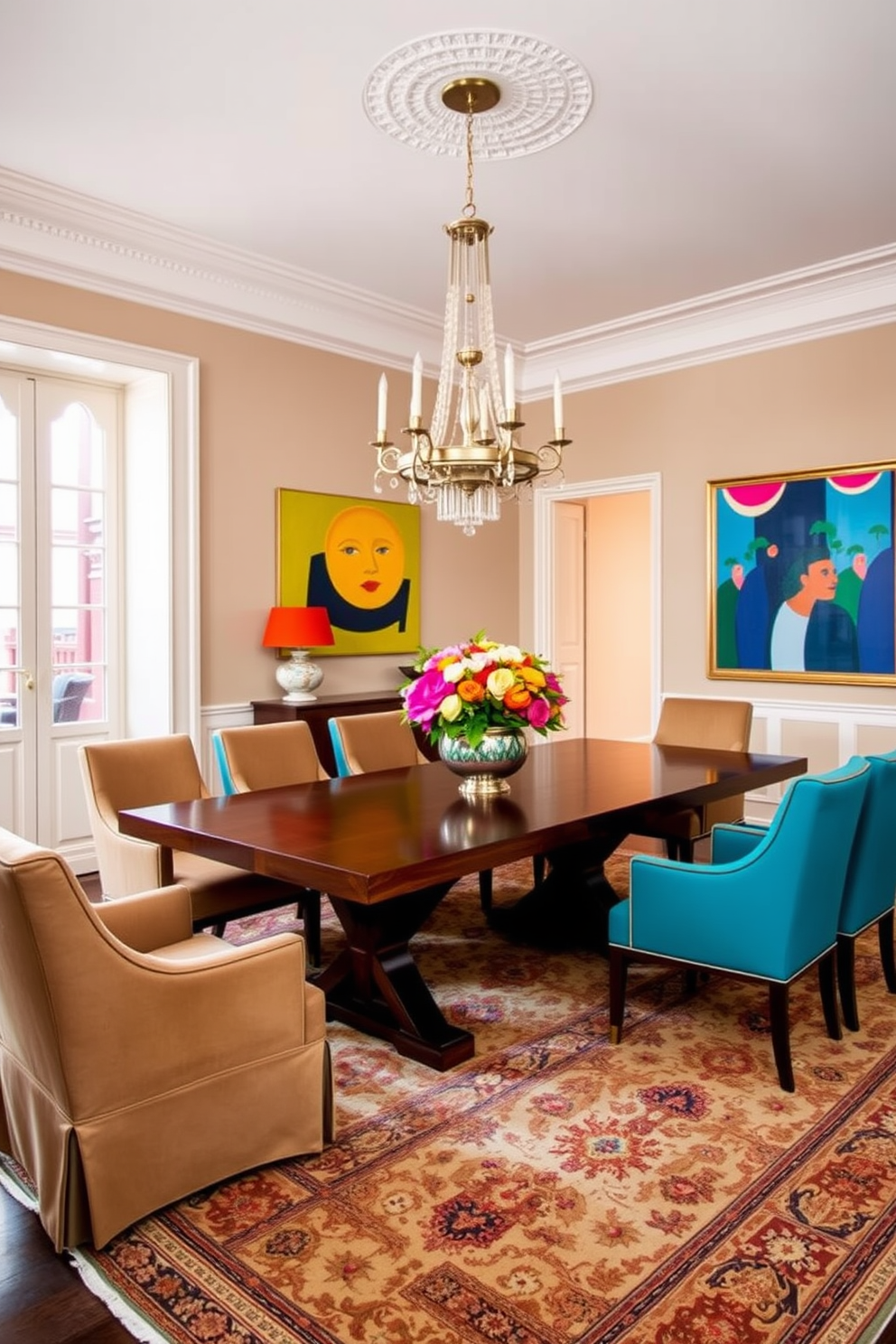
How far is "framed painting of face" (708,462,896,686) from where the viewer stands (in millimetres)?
5152

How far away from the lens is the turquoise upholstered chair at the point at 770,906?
2.51 meters

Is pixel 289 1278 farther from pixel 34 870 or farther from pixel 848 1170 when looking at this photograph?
pixel 848 1170

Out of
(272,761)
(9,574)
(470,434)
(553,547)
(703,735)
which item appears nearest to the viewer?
(470,434)

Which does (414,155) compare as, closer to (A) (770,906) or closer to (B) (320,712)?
(B) (320,712)

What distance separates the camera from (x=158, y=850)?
10.0 ft

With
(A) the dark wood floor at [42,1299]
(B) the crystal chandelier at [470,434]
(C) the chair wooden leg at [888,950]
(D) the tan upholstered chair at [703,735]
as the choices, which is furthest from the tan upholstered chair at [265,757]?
(C) the chair wooden leg at [888,950]

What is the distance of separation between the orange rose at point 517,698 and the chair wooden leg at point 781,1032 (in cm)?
110

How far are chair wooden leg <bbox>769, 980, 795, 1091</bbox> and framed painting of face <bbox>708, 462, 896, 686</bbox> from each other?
302 centimetres

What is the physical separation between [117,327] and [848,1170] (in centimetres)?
436

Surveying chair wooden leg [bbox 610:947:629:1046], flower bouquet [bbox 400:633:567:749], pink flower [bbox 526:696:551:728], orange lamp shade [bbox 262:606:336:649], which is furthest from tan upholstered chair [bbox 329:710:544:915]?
chair wooden leg [bbox 610:947:629:1046]

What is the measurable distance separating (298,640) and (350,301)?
6.47ft

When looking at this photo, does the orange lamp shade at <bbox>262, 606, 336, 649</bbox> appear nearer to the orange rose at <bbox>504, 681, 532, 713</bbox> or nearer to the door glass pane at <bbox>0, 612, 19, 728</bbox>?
the door glass pane at <bbox>0, 612, 19, 728</bbox>

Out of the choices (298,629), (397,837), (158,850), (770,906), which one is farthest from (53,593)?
(770,906)

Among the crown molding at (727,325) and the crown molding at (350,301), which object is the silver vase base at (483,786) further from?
the crown molding at (727,325)
